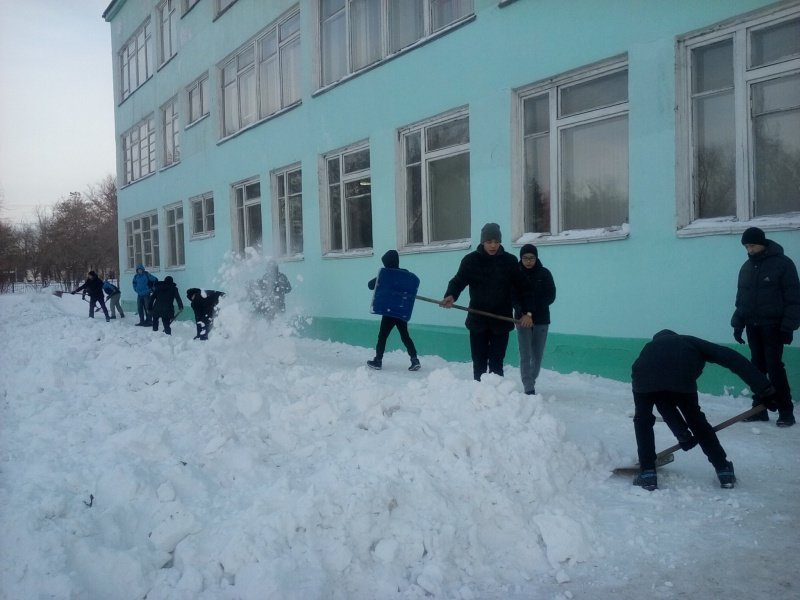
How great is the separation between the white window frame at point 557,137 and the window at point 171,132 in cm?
1323

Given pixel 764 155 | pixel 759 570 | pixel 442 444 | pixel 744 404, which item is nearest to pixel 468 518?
pixel 442 444

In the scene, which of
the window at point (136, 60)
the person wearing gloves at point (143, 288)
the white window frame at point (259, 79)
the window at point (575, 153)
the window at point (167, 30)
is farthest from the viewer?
the window at point (136, 60)

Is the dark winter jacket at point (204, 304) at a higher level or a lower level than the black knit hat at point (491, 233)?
lower

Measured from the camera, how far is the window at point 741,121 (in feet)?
20.9

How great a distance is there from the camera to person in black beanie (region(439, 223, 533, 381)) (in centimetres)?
664

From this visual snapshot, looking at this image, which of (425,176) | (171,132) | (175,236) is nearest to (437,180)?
(425,176)

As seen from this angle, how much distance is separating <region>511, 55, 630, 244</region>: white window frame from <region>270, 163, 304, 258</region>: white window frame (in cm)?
574

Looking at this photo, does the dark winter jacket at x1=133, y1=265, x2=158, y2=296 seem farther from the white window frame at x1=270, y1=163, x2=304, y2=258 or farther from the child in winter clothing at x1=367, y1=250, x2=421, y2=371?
the child in winter clothing at x1=367, y1=250, x2=421, y2=371

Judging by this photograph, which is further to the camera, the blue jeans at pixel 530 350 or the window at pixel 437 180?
the window at pixel 437 180

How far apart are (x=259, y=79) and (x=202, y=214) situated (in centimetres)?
454

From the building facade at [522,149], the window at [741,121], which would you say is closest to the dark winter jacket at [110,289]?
the building facade at [522,149]

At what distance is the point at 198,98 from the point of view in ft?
60.6

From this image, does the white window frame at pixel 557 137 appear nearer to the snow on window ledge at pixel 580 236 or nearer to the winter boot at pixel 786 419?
the snow on window ledge at pixel 580 236

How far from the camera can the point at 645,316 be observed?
24.1 feet
